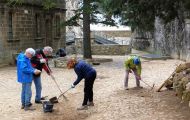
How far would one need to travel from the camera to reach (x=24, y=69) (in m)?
11.8

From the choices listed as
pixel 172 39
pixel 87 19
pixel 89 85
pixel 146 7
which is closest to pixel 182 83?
pixel 89 85

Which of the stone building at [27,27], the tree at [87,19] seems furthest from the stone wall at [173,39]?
the stone building at [27,27]

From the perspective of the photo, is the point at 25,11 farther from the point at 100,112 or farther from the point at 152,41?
the point at 100,112

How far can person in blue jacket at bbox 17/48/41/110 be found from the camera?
1176cm

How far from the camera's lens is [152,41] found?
36344mm

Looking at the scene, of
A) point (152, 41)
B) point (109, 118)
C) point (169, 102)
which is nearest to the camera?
point (109, 118)

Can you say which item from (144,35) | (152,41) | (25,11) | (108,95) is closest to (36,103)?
(108,95)

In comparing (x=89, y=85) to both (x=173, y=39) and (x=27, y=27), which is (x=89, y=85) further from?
(x=173, y=39)

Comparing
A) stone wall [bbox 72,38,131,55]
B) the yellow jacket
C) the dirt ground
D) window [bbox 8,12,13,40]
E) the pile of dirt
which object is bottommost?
stone wall [bbox 72,38,131,55]

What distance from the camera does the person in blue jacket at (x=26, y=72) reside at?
11758 millimetres

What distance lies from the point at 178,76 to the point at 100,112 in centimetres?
260

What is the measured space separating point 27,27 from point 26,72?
57.3ft

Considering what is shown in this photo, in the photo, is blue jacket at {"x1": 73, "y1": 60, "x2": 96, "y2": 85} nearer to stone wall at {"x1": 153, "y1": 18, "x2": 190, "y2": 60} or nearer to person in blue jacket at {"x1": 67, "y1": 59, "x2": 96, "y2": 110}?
person in blue jacket at {"x1": 67, "y1": 59, "x2": 96, "y2": 110}

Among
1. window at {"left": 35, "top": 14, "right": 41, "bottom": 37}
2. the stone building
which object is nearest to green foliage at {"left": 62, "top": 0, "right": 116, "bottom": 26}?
the stone building
